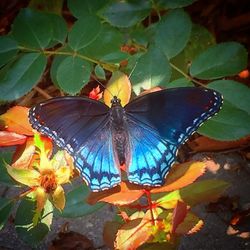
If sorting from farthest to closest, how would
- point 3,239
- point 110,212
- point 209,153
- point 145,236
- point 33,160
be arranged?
point 209,153, point 110,212, point 3,239, point 33,160, point 145,236

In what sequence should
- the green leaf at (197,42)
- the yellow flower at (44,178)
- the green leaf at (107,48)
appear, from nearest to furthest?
the yellow flower at (44,178), the green leaf at (107,48), the green leaf at (197,42)

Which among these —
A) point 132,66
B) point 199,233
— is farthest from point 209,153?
point 132,66

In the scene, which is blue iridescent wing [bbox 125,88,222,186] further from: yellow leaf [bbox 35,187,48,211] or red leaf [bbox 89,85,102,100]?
yellow leaf [bbox 35,187,48,211]

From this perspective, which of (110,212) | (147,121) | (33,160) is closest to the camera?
(33,160)

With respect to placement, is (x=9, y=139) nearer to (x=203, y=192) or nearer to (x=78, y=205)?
(x=78, y=205)

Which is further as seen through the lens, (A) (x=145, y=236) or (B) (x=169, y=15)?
(B) (x=169, y=15)

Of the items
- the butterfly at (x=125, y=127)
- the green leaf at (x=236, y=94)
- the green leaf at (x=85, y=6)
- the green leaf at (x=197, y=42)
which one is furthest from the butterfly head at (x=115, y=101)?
the green leaf at (x=197, y=42)

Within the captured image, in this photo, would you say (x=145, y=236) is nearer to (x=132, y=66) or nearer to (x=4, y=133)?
(x=4, y=133)

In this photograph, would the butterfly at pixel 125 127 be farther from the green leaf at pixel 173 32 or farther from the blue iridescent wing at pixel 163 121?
the green leaf at pixel 173 32
